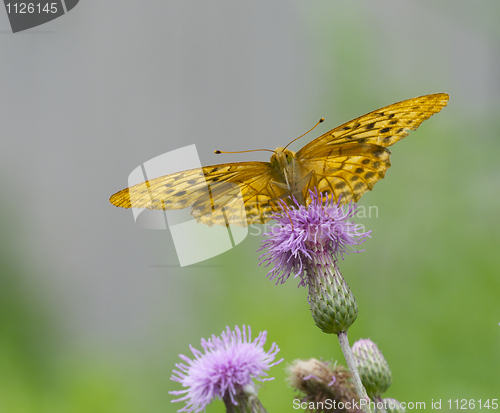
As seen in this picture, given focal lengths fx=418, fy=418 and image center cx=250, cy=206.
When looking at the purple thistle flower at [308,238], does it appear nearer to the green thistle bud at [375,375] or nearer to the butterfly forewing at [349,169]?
the butterfly forewing at [349,169]

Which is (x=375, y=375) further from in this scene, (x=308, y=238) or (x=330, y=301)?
(x=308, y=238)

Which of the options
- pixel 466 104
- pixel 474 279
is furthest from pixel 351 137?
pixel 466 104

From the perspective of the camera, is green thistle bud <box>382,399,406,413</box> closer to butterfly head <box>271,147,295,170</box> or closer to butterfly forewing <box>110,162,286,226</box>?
butterfly forewing <box>110,162,286,226</box>

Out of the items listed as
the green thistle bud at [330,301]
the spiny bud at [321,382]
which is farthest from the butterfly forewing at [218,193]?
the spiny bud at [321,382]

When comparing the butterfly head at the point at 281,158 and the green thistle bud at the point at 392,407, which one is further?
the butterfly head at the point at 281,158

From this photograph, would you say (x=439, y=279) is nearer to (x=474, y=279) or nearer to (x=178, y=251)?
(x=474, y=279)

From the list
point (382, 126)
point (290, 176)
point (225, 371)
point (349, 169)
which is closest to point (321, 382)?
point (225, 371)
